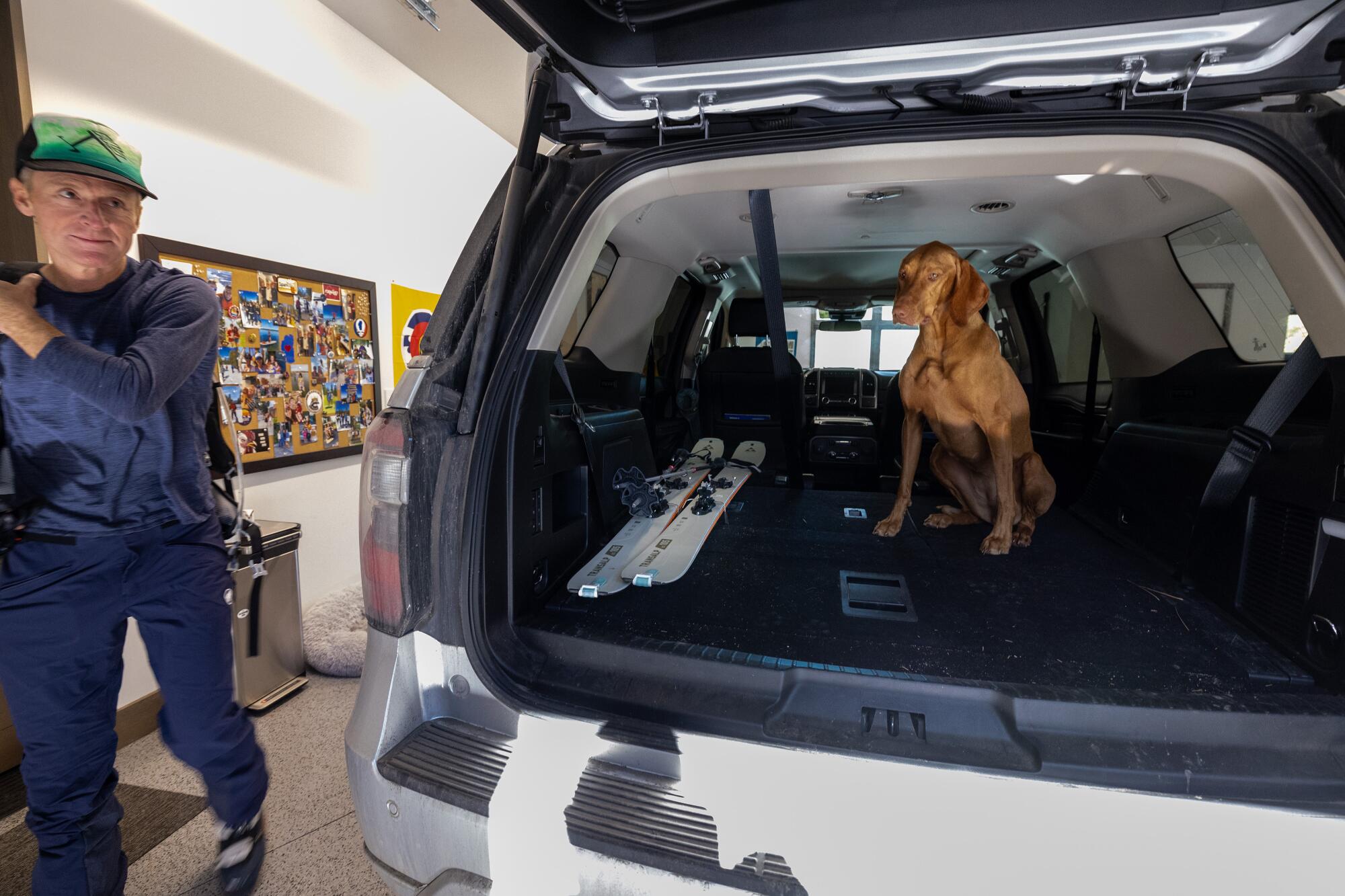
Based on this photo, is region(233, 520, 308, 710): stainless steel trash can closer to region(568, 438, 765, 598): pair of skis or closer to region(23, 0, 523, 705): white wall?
region(23, 0, 523, 705): white wall

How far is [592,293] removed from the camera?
345cm

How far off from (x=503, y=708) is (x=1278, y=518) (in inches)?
79.7

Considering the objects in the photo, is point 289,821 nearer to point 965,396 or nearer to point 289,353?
point 289,353

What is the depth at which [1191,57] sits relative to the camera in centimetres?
121

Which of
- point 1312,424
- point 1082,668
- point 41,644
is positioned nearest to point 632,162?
point 1082,668

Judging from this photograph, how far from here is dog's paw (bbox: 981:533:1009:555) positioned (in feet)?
7.37

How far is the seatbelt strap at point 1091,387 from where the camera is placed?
3.46 m

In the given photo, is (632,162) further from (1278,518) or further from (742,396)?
(742,396)

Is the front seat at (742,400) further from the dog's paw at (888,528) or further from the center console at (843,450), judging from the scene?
the dog's paw at (888,528)

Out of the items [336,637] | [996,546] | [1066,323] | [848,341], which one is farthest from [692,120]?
[848,341]

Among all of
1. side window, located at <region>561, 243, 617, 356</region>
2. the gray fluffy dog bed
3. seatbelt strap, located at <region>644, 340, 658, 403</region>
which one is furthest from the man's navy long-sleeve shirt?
seatbelt strap, located at <region>644, 340, 658, 403</region>

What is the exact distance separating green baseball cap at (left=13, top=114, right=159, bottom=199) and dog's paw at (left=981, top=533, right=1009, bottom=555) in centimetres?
288

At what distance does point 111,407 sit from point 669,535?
1.71 m

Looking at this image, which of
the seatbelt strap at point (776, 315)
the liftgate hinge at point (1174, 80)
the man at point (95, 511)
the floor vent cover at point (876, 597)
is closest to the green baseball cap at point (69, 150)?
the man at point (95, 511)
